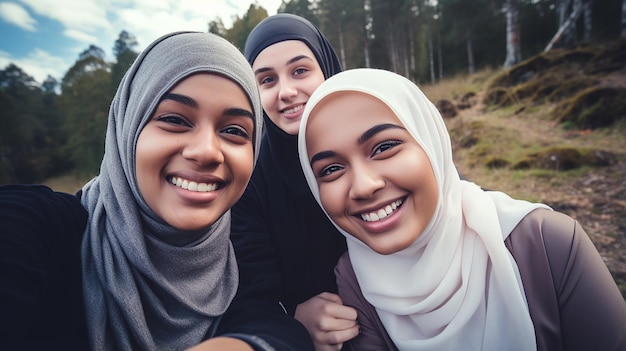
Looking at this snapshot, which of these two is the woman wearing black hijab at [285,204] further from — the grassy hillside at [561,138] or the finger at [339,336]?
the grassy hillside at [561,138]

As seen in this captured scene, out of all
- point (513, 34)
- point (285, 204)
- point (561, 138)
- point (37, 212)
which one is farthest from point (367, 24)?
point (37, 212)

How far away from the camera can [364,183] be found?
1.23m

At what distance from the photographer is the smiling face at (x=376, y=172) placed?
4.11ft

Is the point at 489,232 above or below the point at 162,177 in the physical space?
below

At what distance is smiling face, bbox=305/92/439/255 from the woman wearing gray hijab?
40 centimetres

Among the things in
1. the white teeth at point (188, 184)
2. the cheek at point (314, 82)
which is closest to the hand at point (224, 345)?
the white teeth at point (188, 184)

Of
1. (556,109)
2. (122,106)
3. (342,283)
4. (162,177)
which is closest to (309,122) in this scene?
(162,177)

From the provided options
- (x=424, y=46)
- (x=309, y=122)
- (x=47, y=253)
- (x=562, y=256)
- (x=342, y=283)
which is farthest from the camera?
(x=424, y=46)

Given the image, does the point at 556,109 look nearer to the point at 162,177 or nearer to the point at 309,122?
the point at 309,122

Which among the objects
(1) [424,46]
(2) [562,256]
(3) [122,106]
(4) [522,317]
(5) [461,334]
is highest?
(1) [424,46]

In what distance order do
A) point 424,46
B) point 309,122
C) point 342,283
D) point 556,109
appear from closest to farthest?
point 309,122, point 342,283, point 556,109, point 424,46

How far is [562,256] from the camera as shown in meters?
1.16

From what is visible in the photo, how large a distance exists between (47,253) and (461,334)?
5.51ft

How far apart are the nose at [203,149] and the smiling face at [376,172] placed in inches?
17.7
